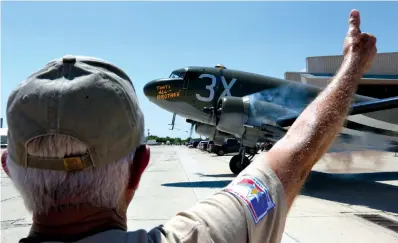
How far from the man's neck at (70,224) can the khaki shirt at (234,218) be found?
4cm

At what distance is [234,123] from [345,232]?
776 centimetres

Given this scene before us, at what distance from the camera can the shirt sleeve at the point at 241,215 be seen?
1201 mm

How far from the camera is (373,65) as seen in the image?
167ft

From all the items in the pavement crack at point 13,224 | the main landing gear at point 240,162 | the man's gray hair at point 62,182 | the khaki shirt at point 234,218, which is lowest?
the main landing gear at point 240,162

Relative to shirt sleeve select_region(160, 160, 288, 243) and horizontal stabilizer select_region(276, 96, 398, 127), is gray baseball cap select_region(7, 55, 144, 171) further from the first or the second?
horizontal stabilizer select_region(276, 96, 398, 127)

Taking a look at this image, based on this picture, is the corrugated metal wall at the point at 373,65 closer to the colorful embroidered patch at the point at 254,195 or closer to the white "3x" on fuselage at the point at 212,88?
the white "3x" on fuselage at the point at 212,88

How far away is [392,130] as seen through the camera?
14.2 metres

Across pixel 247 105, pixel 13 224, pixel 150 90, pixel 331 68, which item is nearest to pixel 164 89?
pixel 150 90

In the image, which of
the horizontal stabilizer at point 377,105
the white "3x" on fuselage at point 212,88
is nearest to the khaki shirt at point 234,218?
the horizontal stabilizer at point 377,105

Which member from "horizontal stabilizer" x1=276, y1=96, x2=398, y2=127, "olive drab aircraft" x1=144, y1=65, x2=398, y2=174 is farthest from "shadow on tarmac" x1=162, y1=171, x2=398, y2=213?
"horizontal stabilizer" x1=276, y1=96, x2=398, y2=127

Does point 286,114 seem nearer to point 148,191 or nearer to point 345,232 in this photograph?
point 148,191

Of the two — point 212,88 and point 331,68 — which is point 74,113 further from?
point 331,68

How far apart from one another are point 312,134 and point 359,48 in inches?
22.0

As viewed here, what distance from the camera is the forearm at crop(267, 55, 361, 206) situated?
1445 mm
